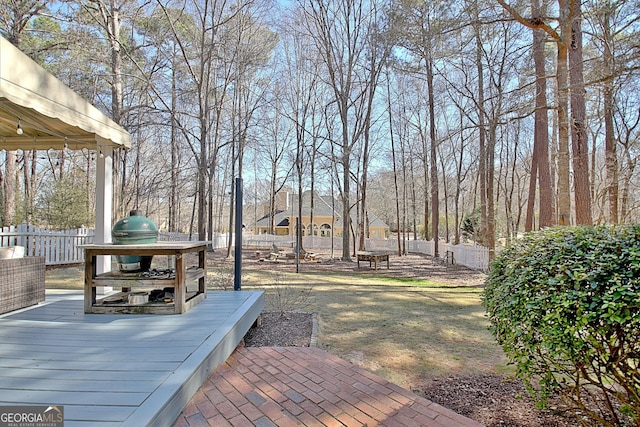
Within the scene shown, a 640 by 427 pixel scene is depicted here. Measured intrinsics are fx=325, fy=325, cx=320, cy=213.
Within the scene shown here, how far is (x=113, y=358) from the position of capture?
2.28 m

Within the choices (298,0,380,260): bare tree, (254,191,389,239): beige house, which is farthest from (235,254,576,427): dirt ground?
(254,191,389,239): beige house

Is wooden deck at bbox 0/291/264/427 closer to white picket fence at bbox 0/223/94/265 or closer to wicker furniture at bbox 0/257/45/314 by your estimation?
wicker furniture at bbox 0/257/45/314

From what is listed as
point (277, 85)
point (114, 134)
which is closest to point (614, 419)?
point (114, 134)

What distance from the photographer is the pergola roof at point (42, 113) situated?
265cm

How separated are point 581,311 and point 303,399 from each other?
1753mm

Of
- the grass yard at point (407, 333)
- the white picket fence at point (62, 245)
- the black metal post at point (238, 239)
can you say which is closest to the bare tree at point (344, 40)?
the white picket fence at point (62, 245)

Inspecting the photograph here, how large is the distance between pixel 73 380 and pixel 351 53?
15119 mm

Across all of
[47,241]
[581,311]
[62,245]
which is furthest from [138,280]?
[62,245]

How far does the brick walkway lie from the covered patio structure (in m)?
2.81

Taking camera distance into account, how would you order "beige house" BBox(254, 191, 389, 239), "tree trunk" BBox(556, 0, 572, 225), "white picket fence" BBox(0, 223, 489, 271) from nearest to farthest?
"tree trunk" BBox(556, 0, 572, 225) → "white picket fence" BBox(0, 223, 489, 271) → "beige house" BBox(254, 191, 389, 239)

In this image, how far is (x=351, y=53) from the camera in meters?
14.4

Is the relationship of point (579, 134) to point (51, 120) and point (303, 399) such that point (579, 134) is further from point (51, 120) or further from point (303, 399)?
point (51, 120)

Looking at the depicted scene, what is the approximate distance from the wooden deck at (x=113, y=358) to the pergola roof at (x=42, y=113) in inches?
78.1

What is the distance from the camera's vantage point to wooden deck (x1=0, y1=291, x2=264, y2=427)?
169 cm
